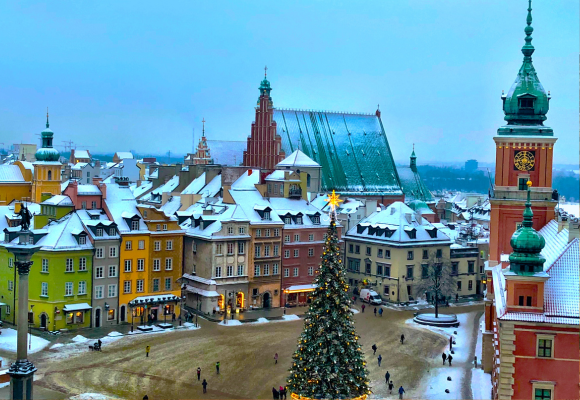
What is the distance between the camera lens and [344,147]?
347 ft

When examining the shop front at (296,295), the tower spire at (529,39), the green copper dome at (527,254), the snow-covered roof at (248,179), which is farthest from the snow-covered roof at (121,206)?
the green copper dome at (527,254)

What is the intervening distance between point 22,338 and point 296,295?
132 ft

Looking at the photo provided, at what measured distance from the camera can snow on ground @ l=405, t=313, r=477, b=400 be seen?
147ft

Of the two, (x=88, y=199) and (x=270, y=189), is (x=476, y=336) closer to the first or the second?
(x=270, y=189)

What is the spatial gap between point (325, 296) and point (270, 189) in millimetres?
42693

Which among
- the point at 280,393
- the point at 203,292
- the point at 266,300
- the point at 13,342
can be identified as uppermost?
the point at 203,292

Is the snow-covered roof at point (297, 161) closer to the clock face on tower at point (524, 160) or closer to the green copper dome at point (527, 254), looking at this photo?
the clock face on tower at point (524, 160)

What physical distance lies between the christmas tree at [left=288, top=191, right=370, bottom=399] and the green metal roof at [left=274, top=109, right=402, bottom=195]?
68.2 m

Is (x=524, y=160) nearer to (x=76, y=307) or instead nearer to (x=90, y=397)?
(x=90, y=397)

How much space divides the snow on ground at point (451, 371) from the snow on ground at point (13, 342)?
2677cm

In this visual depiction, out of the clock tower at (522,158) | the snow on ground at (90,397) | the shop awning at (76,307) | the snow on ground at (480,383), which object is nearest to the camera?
the snow on ground at (90,397)

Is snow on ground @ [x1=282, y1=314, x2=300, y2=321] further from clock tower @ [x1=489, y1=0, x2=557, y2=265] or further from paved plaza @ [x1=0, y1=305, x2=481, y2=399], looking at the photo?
clock tower @ [x1=489, y1=0, x2=557, y2=265]

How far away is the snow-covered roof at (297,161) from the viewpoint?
91688mm

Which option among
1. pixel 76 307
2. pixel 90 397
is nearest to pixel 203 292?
pixel 76 307
